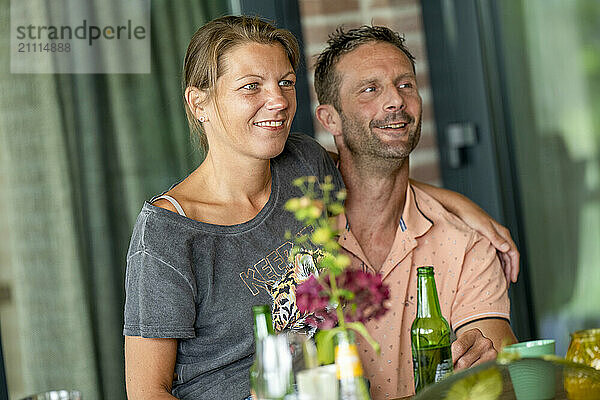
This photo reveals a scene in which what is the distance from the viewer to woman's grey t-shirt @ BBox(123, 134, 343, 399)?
4.90ft

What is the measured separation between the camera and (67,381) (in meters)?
2.08

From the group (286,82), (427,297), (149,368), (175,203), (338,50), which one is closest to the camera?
(427,297)

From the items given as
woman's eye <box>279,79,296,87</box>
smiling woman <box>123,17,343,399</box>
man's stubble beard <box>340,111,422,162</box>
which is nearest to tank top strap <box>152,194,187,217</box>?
smiling woman <box>123,17,343,399</box>

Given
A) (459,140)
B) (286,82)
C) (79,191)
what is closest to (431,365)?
(286,82)

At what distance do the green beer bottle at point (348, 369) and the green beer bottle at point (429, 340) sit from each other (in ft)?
1.38

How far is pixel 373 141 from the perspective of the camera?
1.96m

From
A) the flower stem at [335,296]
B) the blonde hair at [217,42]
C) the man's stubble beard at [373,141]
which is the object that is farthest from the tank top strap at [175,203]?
the flower stem at [335,296]

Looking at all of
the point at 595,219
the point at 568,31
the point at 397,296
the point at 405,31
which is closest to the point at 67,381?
the point at 397,296

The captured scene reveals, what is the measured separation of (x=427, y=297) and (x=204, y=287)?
18.5 inches

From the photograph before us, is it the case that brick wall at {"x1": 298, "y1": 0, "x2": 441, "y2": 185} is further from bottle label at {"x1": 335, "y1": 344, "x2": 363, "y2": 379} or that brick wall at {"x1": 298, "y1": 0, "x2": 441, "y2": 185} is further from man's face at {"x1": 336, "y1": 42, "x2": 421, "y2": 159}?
bottle label at {"x1": 335, "y1": 344, "x2": 363, "y2": 379}

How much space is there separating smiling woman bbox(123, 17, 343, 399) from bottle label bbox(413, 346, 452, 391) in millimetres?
328

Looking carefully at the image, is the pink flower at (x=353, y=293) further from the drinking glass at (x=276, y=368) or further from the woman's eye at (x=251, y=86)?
the woman's eye at (x=251, y=86)

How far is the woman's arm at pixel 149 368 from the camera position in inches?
58.2

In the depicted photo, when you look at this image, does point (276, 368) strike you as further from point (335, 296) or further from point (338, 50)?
point (338, 50)
